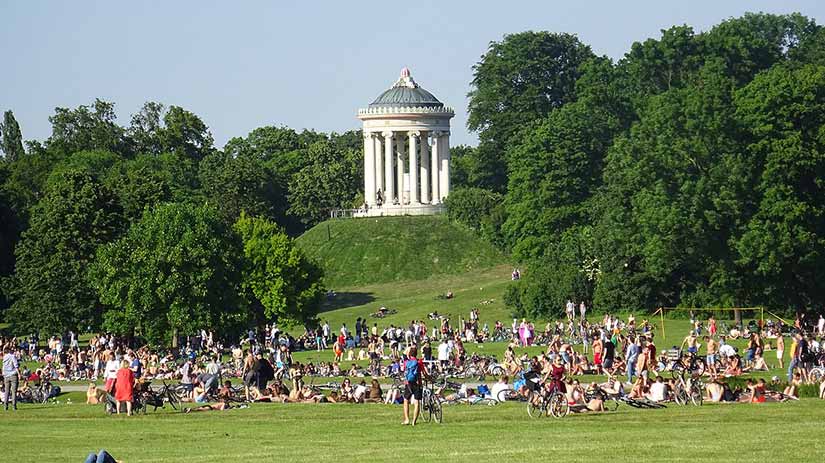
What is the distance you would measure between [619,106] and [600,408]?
57183 millimetres

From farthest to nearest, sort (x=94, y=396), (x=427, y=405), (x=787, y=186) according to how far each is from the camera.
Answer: (x=787, y=186), (x=94, y=396), (x=427, y=405)

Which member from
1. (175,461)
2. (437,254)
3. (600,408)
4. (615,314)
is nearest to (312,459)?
(175,461)

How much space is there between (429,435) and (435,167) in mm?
92032

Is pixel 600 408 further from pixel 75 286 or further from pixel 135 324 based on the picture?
pixel 75 286

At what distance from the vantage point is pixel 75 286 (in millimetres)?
73812

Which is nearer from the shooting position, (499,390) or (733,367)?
(499,390)

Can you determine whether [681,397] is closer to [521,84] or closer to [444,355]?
[444,355]

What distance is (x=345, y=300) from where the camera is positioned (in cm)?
9669

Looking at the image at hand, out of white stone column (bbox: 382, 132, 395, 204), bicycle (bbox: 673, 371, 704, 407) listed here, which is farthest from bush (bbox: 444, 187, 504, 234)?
bicycle (bbox: 673, 371, 704, 407)

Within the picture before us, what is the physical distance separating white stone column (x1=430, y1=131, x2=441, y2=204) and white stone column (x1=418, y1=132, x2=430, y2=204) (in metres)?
0.38

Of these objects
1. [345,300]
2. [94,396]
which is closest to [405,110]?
[345,300]

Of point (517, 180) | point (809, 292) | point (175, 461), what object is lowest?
point (175, 461)

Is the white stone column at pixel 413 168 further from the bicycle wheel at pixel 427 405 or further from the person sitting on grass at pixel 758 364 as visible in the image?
the bicycle wheel at pixel 427 405

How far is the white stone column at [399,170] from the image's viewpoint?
124 metres
